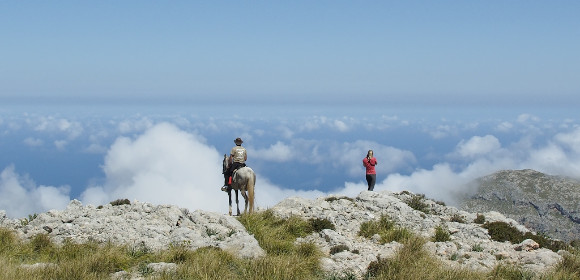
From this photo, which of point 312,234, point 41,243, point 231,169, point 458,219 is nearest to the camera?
point 41,243

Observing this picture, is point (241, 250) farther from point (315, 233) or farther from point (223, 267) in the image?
point (315, 233)

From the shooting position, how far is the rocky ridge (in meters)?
16.3

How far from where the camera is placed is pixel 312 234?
19.4 m

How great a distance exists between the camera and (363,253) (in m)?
17.0

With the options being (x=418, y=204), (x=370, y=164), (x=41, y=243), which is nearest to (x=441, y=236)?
(x=418, y=204)

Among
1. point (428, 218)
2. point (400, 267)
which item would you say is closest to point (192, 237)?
point (400, 267)

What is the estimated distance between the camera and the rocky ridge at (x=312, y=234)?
16.3 meters

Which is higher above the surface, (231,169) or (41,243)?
(231,169)

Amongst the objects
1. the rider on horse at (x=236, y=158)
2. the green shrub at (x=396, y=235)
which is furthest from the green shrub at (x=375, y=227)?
the rider on horse at (x=236, y=158)

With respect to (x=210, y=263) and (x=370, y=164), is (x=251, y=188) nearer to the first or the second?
(x=370, y=164)

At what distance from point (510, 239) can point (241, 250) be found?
35.6 ft

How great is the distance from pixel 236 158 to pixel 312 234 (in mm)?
6004

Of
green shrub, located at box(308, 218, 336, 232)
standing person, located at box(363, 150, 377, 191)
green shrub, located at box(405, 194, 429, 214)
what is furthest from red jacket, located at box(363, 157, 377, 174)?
green shrub, located at box(308, 218, 336, 232)

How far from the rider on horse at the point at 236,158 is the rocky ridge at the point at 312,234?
8.43 feet
